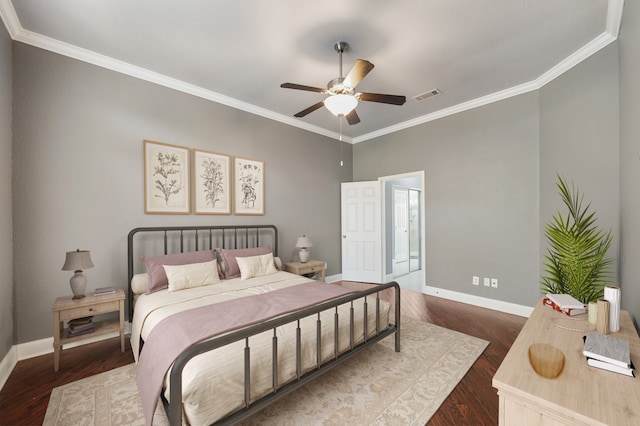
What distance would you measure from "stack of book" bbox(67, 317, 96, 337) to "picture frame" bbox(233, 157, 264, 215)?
6.48ft

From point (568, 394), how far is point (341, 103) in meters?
2.32

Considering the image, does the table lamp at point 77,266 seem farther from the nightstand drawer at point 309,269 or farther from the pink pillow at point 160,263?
the nightstand drawer at point 309,269

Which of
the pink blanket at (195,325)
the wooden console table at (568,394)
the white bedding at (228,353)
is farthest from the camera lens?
the pink blanket at (195,325)

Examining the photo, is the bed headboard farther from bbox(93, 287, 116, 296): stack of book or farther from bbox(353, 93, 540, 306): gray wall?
bbox(353, 93, 540, 306): gray wall

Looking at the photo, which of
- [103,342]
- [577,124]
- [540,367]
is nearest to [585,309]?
[540,367]

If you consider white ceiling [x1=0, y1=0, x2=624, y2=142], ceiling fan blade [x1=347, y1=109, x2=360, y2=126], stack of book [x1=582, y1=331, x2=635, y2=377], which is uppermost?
white ceiling [x1=0, y1=0, x2=624, y2=142]

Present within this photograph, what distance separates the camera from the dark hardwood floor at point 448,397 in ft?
5.74

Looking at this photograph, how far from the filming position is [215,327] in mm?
1770

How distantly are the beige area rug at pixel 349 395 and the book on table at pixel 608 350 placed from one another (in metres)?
1.04

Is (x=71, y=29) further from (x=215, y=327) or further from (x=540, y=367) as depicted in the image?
(x=540, y=367)

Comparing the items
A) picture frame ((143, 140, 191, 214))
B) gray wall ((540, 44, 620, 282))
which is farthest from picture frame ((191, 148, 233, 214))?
gray wall ((540, 44, 620, 282))

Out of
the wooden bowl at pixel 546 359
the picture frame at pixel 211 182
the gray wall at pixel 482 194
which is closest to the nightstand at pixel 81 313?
the picture frame at pixel 211 182

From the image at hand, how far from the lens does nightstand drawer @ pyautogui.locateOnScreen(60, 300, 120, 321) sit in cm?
226

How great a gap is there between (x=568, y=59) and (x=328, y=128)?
3355 millimetres
